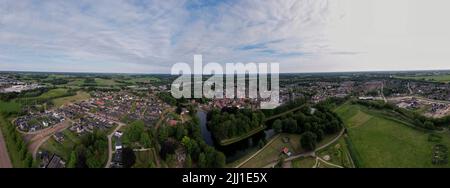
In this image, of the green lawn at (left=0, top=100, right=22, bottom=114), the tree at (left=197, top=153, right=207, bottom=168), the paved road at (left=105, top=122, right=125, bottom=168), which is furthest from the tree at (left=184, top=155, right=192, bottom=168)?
the green lawn at (left=0, top=100, right=22, bottom=114)

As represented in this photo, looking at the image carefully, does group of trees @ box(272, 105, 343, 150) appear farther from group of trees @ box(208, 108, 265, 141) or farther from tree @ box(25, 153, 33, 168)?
tree @ box(25, 153, 33, 168)

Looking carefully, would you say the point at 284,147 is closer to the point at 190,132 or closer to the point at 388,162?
the point at 388,162

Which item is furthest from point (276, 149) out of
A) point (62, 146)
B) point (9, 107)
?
point (9, 107)

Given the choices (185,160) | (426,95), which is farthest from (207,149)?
(426,95)

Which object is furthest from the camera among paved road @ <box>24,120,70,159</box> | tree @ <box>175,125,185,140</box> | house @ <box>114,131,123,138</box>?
house @ <box>114,131,123,138</box>

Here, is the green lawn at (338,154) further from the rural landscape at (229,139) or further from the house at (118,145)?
the house at (118,145)

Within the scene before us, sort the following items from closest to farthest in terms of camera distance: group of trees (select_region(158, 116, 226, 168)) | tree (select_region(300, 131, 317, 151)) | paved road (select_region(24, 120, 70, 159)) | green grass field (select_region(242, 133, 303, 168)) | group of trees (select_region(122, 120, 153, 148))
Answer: group of trees (select_region(158, 116, 226, 168)) → green grass field (select_region(242, 133, 303, 168)) → tree (select_region(300, 131, 317, 151)) → paved road (select_region(24, 120, 70, 159)) → group of trees (select_region(122, 120, 153, 148))

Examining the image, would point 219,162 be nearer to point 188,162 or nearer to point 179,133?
point 188,162
